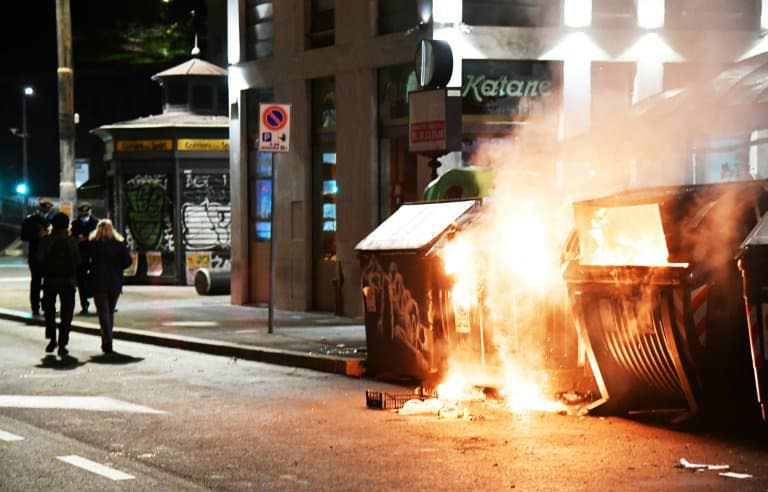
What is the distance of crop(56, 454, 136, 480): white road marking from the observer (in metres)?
7.82

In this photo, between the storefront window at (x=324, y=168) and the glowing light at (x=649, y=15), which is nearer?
the glowing light at (x=649, y=15)

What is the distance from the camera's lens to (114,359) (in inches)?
589

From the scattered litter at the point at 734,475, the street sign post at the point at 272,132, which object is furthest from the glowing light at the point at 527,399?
the street sign post at the point at 272,132

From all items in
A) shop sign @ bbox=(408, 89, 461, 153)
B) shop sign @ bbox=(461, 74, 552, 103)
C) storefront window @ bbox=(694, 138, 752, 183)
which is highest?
shop sign @ bbox=(461, 74, 552, 103)

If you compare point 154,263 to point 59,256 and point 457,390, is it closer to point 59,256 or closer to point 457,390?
point 59,256

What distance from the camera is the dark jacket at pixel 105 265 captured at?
15469 millimetres

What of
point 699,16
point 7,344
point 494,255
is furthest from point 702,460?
point 699,16

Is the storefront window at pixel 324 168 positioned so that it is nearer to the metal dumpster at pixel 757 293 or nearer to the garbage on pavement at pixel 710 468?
the metal dumpster at pixel 757 293

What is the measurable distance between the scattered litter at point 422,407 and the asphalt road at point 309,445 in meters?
0.24

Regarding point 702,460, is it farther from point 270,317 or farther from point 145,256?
point 145,256

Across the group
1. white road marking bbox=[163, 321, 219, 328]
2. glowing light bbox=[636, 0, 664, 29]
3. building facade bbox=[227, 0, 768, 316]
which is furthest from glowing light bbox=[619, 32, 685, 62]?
white road marking bbox=[163, 321, 219, 328]

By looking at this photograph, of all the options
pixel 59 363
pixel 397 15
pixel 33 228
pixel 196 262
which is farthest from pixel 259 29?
pixel 59 363

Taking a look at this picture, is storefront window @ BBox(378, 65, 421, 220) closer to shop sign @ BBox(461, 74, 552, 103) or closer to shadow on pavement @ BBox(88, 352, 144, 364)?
shop sign @ BBox(461, 74, 552, 103)

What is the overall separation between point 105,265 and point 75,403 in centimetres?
450
